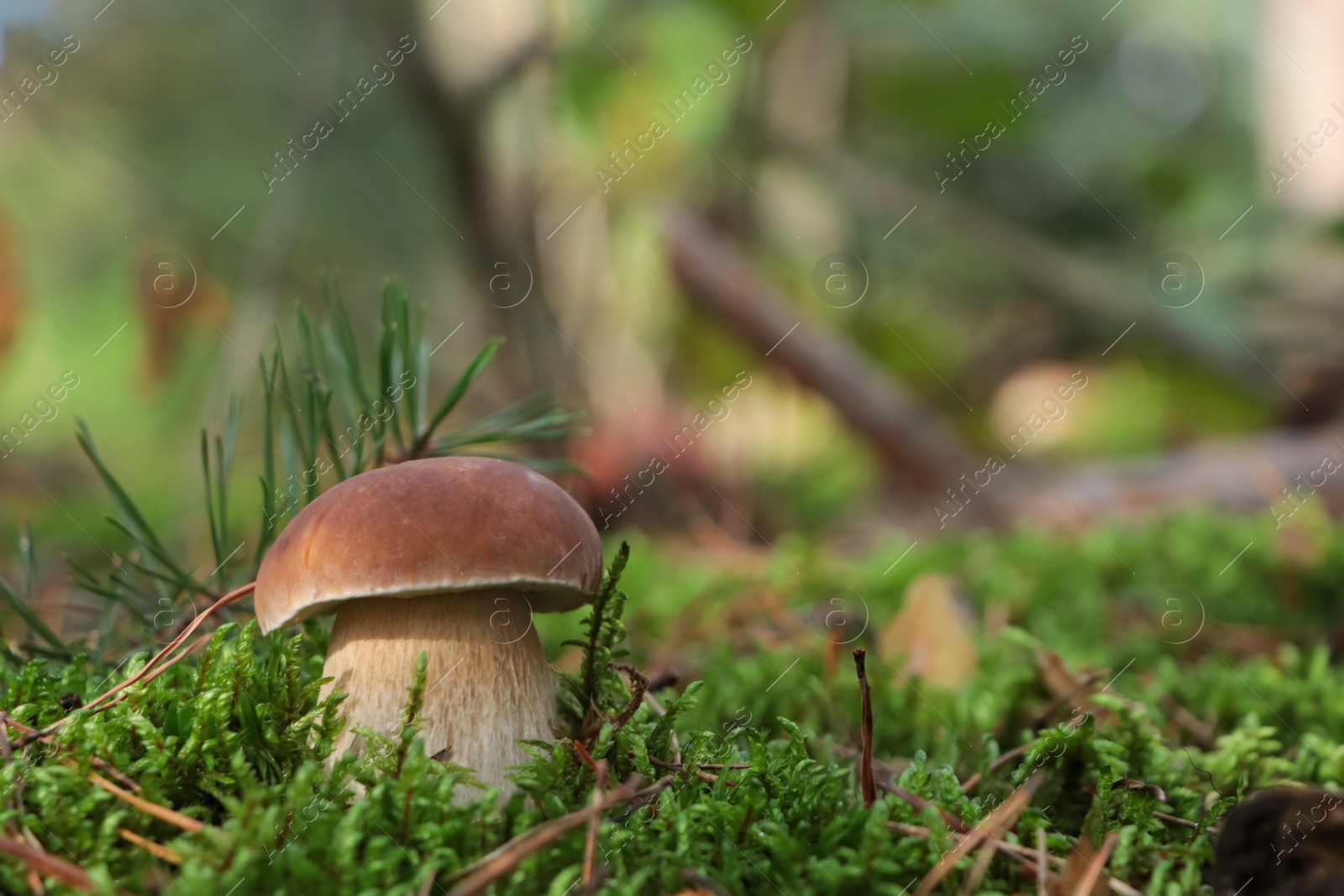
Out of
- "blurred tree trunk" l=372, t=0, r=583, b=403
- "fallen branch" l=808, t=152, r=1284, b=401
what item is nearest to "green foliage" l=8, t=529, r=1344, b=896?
"blurred tree trunk" l=372, t=0, r=583, b=403

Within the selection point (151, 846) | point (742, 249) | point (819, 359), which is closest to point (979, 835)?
point (151, 846)

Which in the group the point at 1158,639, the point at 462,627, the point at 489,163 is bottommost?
the point at 1158,639

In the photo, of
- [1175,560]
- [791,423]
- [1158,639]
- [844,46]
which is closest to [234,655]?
[1158,639]

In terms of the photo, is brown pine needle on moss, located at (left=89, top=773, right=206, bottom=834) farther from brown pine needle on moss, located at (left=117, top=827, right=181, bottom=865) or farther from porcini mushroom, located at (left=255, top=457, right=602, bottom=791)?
porcini mushroom, located at (left=255, top=457, right=602, bottom=791)

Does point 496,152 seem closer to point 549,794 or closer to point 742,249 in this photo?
point 742,249

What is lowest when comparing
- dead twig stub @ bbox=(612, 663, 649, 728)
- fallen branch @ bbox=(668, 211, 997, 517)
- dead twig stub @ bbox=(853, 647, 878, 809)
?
dead twig stub @ bbox=(853, 647, 878, 809)

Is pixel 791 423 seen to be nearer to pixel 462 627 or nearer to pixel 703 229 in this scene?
pixel 703 229

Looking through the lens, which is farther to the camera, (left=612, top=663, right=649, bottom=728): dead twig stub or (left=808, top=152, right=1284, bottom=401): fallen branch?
(left=808, top=152, right=1284, bottom=401): fallen branch
